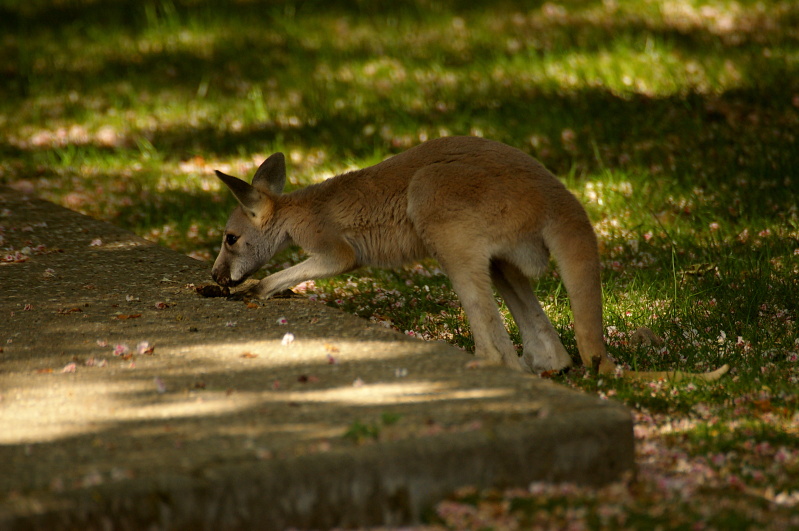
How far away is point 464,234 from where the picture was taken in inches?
188

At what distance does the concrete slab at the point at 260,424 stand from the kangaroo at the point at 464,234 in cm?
55

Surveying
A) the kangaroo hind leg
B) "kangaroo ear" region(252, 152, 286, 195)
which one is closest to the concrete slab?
the kangaroo hind leg

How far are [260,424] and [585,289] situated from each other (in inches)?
75.2

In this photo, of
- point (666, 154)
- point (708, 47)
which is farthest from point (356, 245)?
point (708, 47)

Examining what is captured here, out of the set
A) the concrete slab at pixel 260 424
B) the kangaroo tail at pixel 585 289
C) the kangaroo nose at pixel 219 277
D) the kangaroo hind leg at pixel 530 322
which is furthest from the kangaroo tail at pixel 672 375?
the kangaroo nose at pixel 219 277

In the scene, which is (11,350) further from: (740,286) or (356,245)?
(740,286)

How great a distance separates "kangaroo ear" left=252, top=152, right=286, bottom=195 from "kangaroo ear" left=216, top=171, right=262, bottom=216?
0.57ft

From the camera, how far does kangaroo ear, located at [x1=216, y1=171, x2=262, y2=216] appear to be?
5.55 meters

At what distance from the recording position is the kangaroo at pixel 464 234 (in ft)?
15.4

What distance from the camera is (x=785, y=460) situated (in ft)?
11.7

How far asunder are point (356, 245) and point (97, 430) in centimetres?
230

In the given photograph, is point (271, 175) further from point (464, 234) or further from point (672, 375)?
point (672, 375)

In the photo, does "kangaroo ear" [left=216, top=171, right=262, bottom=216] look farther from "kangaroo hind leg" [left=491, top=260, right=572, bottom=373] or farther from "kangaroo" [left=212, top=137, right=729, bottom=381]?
"kangaroo hind leg" [left=491, top=260, right=572, bottom=373]

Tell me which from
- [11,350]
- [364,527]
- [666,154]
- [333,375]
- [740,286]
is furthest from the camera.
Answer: [666,154]
